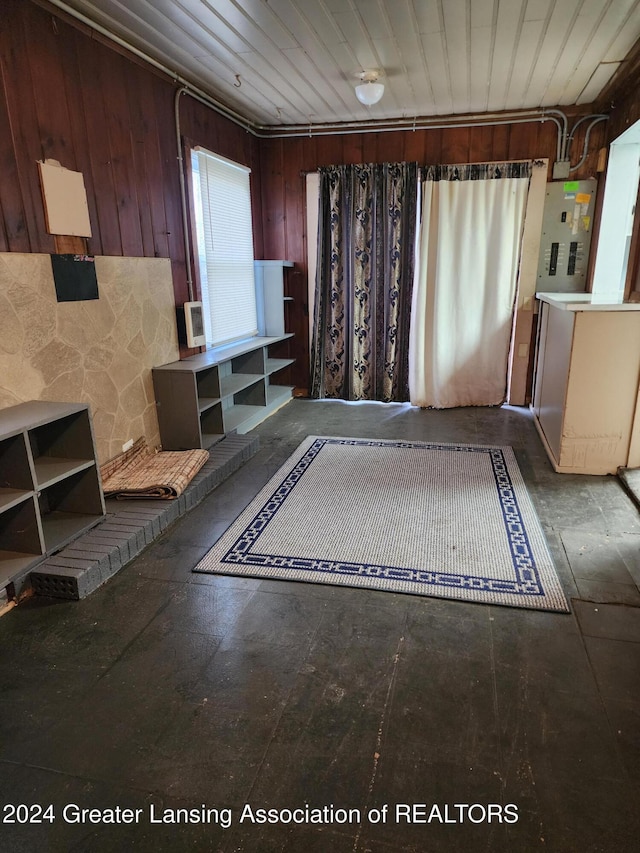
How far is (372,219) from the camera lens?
202 inches

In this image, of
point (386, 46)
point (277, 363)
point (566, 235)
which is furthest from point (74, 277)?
point (566, 235)

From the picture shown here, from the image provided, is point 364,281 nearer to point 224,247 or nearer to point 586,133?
point 224,247

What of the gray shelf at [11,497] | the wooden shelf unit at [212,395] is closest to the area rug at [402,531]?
the wooden shelf unit at [212,395]

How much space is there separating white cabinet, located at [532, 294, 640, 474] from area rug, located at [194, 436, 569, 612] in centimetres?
44

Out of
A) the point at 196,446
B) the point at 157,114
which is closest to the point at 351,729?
the point at 196,446

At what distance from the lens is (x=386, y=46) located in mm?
3258

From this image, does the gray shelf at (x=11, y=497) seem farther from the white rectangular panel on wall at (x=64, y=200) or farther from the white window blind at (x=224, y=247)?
the white window blind at (x=224, y=247)

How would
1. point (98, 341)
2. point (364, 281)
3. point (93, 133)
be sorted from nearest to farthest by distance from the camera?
point (93, 133) → point (98, 341) → point (364, 281)

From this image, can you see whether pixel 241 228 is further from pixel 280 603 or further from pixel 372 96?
pixel 280 603

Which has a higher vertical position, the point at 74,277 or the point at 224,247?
the point at 224,247

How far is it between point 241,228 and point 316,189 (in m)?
0.90

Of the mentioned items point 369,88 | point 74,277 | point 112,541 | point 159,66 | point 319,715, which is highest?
point 159,66

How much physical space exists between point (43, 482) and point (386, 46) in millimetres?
A: 3122

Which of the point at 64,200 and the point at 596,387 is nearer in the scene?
the point at 64,200
